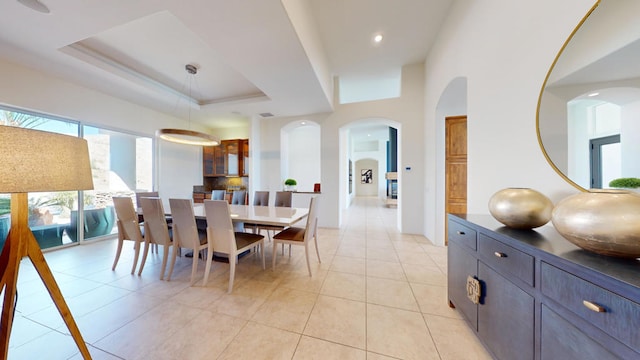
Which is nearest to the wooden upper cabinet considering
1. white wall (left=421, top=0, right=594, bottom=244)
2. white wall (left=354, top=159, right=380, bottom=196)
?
white wall (left=421, top=0, right=594, bottom=244)

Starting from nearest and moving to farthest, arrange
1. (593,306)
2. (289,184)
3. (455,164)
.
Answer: (593,306) < (455,164) < (289,184)

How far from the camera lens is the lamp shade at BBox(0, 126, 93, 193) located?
31.0 inches

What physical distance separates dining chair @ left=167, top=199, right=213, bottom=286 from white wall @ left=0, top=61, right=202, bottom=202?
312 centimetres

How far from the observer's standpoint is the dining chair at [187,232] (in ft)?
7.13

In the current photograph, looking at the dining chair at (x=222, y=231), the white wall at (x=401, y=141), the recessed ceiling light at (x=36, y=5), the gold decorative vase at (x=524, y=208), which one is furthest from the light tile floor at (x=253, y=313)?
the recessed ceiling light at (x=36, y=5)

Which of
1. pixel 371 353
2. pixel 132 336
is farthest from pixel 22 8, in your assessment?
pixel 371 353

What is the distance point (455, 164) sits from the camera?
11.2 ft

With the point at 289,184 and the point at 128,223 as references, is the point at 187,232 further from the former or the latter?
the point at 289,184

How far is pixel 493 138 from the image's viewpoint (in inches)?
71.4

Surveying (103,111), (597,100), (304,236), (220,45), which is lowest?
(304,236)

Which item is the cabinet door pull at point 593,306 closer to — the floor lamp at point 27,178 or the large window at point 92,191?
the floor lamp at point 27,178

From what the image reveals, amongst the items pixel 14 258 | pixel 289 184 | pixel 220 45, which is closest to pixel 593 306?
pixel 14 258

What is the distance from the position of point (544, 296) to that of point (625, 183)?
673mm

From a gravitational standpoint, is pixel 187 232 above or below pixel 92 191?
below
